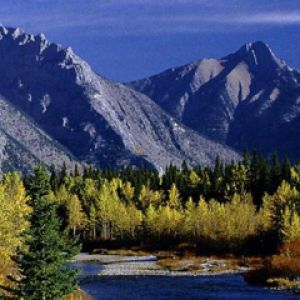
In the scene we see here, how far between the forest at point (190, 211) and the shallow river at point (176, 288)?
7352mm

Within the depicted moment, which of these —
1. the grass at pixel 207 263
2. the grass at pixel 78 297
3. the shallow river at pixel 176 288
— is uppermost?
the grass at pixel 207 263

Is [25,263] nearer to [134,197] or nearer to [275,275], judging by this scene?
[275,275]

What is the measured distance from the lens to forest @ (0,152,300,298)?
105 meters

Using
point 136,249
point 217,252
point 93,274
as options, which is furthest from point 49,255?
point 136,249

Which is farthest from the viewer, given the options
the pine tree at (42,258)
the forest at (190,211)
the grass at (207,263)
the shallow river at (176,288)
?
the forest at (190,211)

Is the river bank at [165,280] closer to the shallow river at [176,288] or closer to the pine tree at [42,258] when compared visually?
the shallow river at [176,288]

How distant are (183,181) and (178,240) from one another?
3930 centimetres

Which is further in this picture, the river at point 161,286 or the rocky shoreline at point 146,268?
the rocky shoreline at point 146,268

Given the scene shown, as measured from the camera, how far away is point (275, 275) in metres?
80.9

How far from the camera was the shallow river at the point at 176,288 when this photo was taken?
68875mm

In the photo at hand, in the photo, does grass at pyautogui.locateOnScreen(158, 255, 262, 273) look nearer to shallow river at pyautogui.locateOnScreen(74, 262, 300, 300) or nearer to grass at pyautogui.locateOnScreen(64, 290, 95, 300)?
shallow river at pyautogui.locateOnScreen(74, 262, 300, 300)

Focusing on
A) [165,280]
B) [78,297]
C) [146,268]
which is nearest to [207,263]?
[146,268]

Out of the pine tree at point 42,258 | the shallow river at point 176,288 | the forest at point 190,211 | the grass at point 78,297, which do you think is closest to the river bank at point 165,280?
the shallow river at point 176,288

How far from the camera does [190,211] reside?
130 metres
